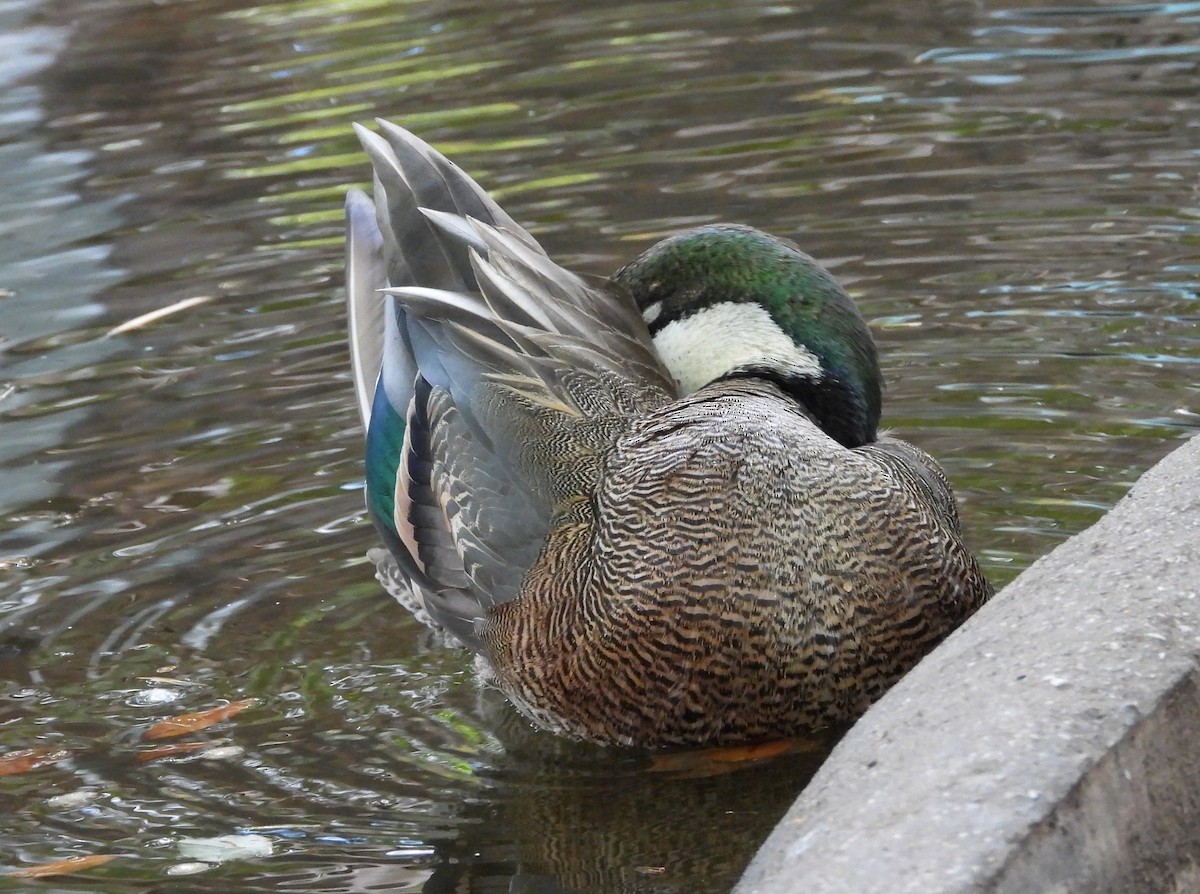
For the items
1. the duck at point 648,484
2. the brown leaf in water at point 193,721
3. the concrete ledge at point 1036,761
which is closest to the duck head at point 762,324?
the duck at point 648,484

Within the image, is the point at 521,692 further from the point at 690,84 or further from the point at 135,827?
the point at 690,84

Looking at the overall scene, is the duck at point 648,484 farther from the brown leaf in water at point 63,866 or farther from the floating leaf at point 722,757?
the brown leaf in water at point 63,866

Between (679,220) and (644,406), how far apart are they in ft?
11.8

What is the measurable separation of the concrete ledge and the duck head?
1.23m

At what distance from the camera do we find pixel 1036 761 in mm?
2934

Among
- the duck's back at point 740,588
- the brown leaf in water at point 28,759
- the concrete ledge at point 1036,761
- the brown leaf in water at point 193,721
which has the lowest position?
the brown leaf in water at point 193,721

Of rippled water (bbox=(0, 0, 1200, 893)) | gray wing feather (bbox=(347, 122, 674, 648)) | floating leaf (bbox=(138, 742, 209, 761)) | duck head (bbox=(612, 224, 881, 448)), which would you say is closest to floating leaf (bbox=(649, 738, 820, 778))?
rippled water (bbox=(0, 0, 1200, 893))

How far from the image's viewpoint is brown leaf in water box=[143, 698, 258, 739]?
15.1 ft

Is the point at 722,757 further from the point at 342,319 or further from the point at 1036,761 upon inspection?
the point at 342,319

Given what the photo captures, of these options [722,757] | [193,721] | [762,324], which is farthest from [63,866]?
[762,324]

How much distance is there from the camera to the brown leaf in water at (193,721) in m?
4.61

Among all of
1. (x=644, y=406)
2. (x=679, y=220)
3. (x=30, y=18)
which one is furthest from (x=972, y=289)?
(x=30, y=18)

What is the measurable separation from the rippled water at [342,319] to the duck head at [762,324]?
28.6 inches

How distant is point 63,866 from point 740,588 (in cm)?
149
